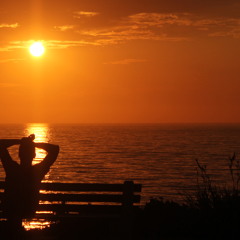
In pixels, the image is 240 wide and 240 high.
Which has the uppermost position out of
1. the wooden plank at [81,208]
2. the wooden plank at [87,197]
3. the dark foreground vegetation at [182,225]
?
the wooden plank at [87,197]

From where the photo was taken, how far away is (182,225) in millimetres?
10414

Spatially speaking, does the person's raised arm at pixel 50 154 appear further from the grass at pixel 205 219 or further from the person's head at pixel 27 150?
the grass at pixel 205 219

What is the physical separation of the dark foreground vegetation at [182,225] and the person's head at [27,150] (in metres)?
2.08

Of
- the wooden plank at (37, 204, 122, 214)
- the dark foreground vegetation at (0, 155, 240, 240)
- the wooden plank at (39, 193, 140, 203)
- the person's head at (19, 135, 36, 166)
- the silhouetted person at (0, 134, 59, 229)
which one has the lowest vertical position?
the dark foreground vegetation at (0, 155, 240, 240)

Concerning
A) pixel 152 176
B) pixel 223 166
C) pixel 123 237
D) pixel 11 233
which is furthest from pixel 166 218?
pixel 223 166

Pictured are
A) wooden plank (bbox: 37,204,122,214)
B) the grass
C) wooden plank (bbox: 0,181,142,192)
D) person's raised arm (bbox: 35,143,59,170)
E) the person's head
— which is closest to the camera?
the person's head

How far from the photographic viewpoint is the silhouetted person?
7438 mm

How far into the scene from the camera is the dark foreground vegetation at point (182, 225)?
9500 millimetres

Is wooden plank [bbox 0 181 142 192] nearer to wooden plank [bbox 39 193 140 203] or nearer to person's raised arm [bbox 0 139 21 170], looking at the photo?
wooden plank [bbox 39 193 140 203]

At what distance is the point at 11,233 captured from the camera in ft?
25.1

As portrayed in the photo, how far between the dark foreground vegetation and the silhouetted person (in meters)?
1.63

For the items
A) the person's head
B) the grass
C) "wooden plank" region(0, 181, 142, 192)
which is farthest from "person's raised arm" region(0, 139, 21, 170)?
the grass

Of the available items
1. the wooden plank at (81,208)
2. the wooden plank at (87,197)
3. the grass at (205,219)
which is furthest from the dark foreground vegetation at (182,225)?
the wooden plank at (87,197)

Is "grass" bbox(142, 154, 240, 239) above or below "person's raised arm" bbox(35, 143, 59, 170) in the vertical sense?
below
